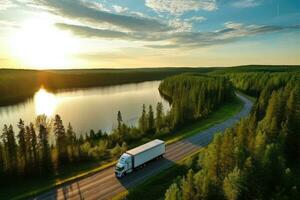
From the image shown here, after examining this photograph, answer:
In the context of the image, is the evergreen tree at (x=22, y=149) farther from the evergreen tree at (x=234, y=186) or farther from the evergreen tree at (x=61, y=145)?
the evergreen tree at (x=234, y=186)

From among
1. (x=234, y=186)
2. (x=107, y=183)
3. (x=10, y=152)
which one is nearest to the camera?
(x=234, y=186)

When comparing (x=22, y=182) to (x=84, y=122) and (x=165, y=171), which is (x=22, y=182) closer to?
(x=165, y=171)

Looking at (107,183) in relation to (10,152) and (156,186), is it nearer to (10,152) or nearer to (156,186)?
Result: (156,186)

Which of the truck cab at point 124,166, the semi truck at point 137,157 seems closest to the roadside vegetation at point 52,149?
Answer: the semi truck at point 137,157

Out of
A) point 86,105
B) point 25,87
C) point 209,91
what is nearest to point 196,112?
point 209,91

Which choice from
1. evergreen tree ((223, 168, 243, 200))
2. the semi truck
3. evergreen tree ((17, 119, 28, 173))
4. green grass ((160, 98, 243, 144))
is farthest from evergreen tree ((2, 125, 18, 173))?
evergreen tree ((223, 168, 243, 200))

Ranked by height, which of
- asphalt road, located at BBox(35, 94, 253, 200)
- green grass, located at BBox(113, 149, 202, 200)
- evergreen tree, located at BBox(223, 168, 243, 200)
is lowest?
asphalt road, located at BBox(35, 94, 253, 200)

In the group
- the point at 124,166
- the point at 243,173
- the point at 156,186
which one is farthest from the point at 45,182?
the point at 243,173

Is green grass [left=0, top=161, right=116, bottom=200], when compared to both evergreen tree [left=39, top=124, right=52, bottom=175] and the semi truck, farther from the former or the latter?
the semi truck
